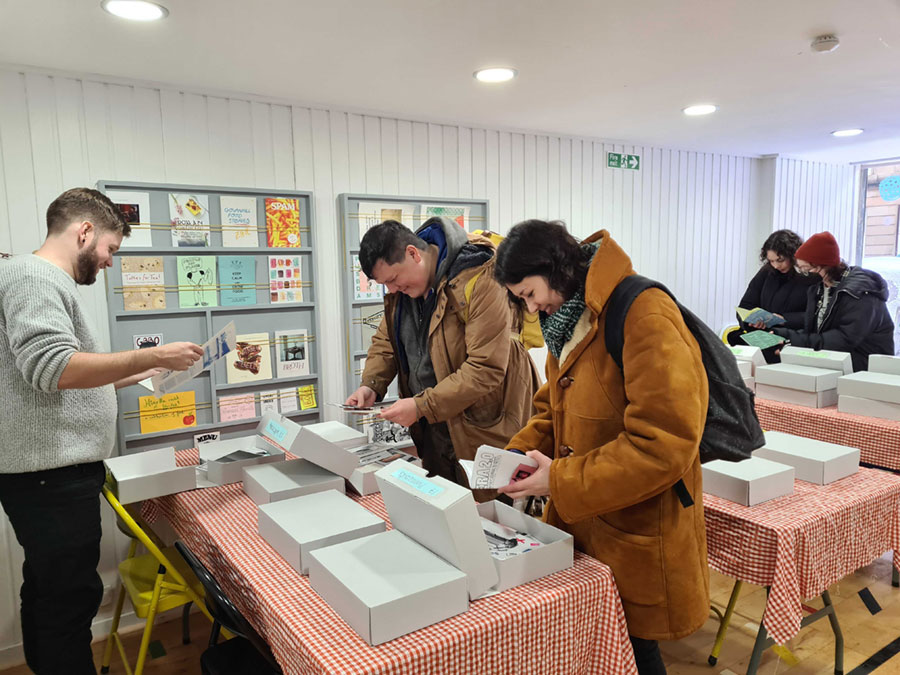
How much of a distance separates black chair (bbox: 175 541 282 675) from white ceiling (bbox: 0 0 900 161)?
5.69ft

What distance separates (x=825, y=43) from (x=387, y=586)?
2.64m

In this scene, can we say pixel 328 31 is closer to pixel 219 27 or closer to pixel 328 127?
pixel 219 27

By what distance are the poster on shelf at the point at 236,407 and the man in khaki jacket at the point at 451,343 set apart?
116 cm

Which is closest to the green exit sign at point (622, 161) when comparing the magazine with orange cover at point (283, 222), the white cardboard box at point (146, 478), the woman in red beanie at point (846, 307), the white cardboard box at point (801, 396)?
the woman in red beanie at point (846, 307)

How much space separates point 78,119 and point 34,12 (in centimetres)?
81

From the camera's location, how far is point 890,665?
8.32 feet

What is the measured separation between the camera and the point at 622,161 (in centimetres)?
473

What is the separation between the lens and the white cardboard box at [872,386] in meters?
2.90

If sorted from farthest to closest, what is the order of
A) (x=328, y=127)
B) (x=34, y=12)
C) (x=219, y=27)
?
(x=328, y=127), (x=219, y=27), (x=34, y=12)

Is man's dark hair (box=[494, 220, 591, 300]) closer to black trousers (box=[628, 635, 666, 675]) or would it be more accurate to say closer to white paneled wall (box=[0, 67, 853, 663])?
black trousers (box=[628, 635, 666, 675])

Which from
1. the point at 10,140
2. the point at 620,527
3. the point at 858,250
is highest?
the point at 10,140

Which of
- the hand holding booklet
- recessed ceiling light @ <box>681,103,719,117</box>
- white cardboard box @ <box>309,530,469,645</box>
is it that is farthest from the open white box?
recessed ceiling light @ <box>681,103,719,117</box>

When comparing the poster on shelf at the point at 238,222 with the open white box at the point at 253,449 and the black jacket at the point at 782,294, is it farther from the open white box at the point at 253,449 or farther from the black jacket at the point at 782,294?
the black jacket at the point at 782,294

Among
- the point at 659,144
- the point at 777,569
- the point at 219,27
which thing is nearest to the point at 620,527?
the point at 777,569
